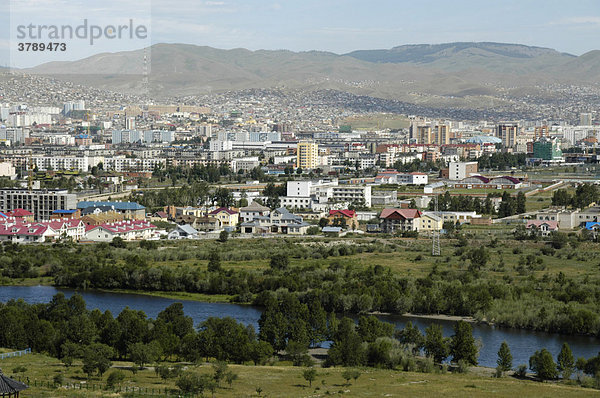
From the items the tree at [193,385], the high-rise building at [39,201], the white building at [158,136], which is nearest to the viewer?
the tree at [193,385]

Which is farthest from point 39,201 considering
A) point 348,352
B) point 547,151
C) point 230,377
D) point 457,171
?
point 547,151

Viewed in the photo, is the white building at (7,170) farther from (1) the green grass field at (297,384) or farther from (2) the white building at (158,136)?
(1) the green grass field at (297,384)

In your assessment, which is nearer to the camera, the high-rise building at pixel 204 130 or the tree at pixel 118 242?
the tree at pixel 118 242

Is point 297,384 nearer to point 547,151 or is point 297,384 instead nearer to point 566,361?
point 566,361

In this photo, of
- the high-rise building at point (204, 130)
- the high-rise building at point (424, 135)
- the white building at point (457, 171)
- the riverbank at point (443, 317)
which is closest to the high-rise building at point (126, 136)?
the high-rise building at point (204, 130)

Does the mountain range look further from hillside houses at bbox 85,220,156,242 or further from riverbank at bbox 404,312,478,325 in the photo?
riverbank at bbox 404,312,478,325

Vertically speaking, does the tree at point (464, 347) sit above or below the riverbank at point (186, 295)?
above
